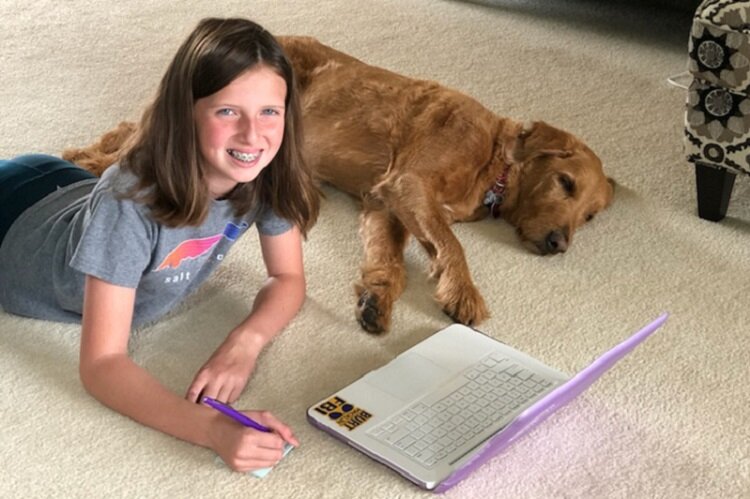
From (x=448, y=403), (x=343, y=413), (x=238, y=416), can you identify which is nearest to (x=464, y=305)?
(x=448, y=403)

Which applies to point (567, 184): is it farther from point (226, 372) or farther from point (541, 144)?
point (226, 372)

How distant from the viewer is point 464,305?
2.33m

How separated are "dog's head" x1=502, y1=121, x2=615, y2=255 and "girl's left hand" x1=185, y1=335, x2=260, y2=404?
883 mm

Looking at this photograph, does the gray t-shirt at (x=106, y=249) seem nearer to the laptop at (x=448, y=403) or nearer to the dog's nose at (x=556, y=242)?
the laptop at (x=448, y=403)

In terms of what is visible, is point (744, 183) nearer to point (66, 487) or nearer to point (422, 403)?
point (422, 403)

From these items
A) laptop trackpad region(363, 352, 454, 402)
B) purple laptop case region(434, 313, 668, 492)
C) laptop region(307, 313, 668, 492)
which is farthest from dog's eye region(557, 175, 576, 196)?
purple laptop case region(434, 313, 668, 492)

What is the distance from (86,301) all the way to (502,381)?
0.80 m

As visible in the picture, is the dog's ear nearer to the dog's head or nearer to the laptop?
the dog's head

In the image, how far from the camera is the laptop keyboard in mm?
1900

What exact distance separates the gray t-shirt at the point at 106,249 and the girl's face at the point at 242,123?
140 mm

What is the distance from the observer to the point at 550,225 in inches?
104

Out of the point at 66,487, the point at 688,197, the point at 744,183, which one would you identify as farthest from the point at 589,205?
the point at 66,487

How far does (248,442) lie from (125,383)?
0.27 metres

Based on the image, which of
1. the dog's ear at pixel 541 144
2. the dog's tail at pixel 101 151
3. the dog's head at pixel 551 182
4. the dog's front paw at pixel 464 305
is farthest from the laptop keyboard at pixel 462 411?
the dog's tail at pixel 101 151
